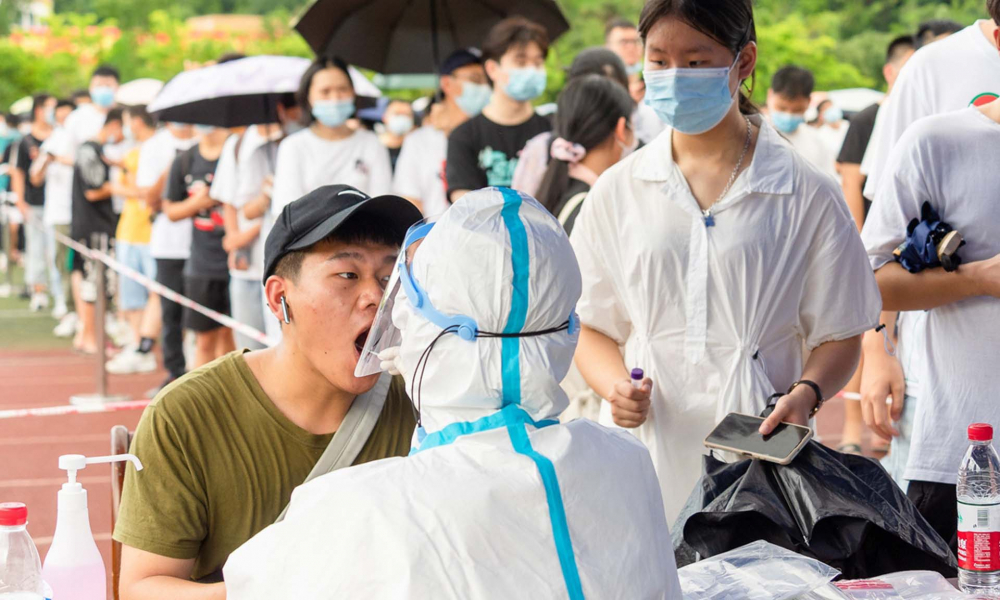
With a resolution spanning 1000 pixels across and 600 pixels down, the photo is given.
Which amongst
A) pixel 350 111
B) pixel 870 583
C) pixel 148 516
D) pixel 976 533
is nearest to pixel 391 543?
pixel 148 516

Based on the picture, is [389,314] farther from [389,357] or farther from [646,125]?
[646,125]

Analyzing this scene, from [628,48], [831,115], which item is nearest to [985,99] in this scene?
[628,48]

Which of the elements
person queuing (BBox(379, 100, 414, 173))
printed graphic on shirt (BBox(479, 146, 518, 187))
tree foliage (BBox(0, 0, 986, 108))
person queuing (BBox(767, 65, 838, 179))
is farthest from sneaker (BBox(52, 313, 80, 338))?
tree foliage (BBox(0, 0, 986, 108))

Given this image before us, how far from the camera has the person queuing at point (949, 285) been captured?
9.84ft

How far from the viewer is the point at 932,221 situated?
3027 millimetres

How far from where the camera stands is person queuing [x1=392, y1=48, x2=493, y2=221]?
6.96 metres

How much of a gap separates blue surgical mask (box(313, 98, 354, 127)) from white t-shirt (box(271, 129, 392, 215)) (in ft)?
Result: 0.33

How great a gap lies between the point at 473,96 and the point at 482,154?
1.71 m

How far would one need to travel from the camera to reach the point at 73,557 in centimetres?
210

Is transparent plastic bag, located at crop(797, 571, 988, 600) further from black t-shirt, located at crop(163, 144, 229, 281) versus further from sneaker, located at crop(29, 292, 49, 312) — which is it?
sneaker, located at crop(29, 292, 49, 312)

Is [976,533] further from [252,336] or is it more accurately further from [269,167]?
[269,167]

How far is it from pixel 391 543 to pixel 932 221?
1.92m

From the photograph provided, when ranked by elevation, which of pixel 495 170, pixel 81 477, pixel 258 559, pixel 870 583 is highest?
pixel 495 170

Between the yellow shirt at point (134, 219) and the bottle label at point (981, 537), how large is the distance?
848 cm
